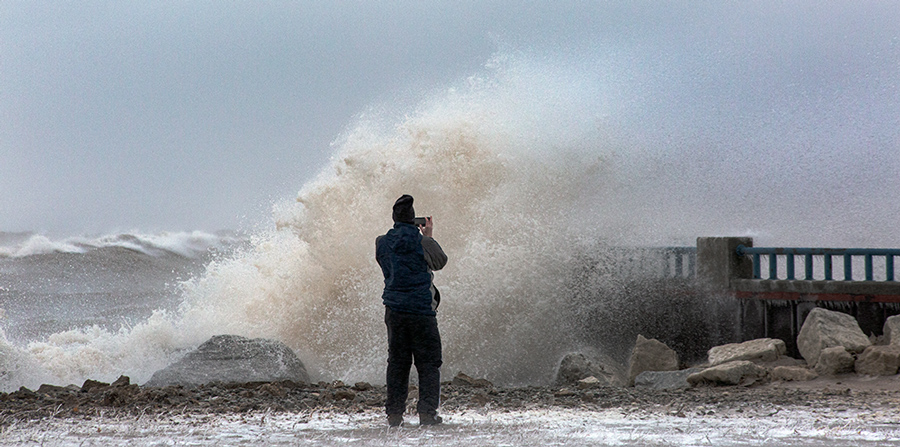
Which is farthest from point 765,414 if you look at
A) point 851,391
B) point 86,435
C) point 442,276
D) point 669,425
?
point 442,276

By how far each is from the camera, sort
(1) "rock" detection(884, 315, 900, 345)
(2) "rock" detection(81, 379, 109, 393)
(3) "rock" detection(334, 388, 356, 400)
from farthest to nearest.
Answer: (1) "rock" detection(884, 315, 900, 345) → (2) "rock" detection(81, 379, 109, 393) → (3) "rock" detection(334, 388, 356, 400)

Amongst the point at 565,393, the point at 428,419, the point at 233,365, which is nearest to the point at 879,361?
the point at 565,393

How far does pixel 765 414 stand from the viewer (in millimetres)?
7027

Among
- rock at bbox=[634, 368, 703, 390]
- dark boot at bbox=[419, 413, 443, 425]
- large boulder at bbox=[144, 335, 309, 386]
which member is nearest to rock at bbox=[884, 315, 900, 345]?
rock at bbox=[634, 368, 703, 390]

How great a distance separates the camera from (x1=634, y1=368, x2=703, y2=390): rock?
9.53 m

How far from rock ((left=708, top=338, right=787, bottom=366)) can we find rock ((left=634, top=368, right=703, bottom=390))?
0.70m

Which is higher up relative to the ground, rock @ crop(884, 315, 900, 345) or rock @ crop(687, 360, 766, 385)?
rock @ crop(884, 315, 900, 345)

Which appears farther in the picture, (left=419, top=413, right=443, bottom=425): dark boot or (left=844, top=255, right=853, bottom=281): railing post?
(left=844, top=255, right=853, bottom=281): railing post

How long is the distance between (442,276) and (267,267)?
478cm

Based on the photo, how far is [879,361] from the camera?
9227 mm

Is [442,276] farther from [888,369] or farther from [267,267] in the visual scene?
[888,369]

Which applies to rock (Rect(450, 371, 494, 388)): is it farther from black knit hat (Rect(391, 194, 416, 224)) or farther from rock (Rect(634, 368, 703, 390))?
black knit hat (Rect(391, 194, 416, 224))

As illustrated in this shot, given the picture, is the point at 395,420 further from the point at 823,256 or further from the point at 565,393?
the point at 823,256

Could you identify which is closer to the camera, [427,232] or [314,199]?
[427,232]
